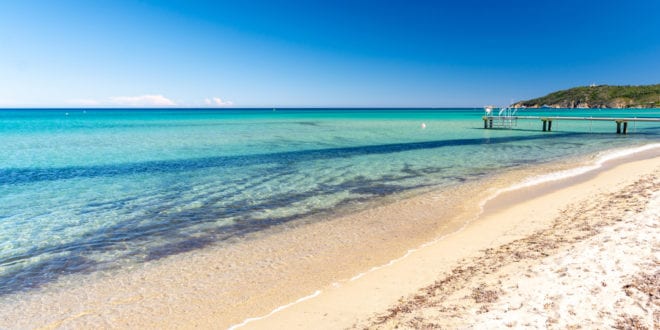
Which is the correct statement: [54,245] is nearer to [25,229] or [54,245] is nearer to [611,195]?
[25,229]

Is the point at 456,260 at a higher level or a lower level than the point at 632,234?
lower

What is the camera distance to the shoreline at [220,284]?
223 inches

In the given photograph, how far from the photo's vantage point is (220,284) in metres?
6.71

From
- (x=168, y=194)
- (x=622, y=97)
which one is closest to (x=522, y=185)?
(x=168, y=194)

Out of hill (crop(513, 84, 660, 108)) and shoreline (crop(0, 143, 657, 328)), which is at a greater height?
hill (crop(513, 84, 660, 108))

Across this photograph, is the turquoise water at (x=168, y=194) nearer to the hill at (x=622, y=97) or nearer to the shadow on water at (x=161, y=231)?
the shadow on water at (x=161, y=231)

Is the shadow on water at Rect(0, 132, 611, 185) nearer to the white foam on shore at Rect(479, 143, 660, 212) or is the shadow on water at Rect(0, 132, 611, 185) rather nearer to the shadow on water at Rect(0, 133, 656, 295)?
the shadow on water at Rect(0, 133, 656, 295)

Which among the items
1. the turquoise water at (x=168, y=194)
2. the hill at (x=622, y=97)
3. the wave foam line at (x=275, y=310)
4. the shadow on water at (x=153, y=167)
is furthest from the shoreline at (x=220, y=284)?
the hill at (x=622, y=97)

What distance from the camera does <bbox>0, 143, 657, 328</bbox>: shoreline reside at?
5.65 meters

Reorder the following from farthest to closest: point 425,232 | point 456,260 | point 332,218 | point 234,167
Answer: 1. point 234,167
2. point 332,218
3. point 425,232
4. point 456,260

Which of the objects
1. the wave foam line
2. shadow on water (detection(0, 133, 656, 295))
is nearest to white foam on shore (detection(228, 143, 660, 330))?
the wave foam line

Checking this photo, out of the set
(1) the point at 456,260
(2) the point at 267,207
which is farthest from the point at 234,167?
(1) the point at 456,260

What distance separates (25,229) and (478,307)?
11305mm

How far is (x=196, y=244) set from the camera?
28.6 feet
